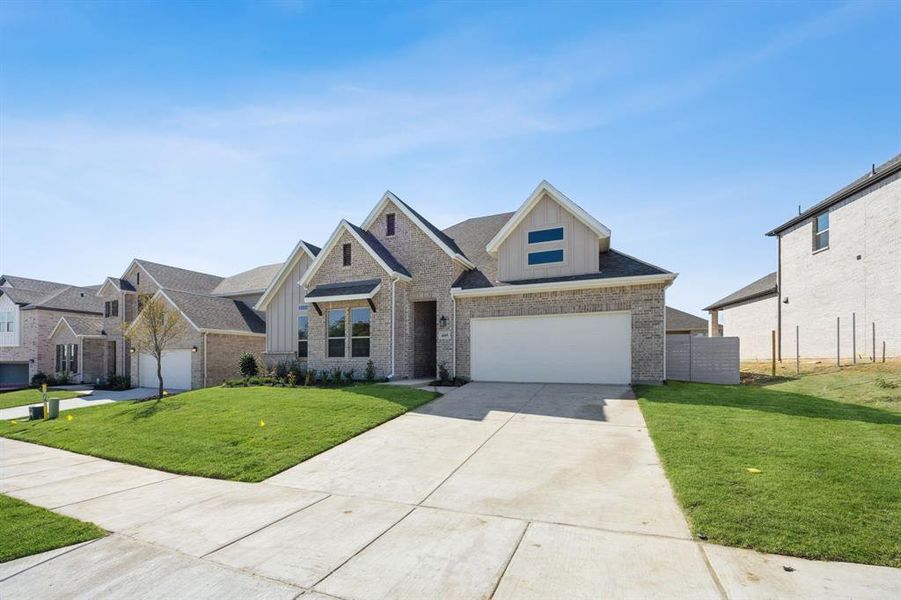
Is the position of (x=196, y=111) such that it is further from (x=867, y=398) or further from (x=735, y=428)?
(x=867, y=398)

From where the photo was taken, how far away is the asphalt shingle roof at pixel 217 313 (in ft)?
74.4

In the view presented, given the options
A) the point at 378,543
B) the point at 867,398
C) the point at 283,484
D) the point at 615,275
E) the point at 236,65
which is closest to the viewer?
the point at 378,543

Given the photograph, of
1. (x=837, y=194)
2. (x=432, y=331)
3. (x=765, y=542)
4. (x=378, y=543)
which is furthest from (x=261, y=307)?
(x=837, y=194)

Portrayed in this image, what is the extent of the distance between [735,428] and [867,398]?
6.29m

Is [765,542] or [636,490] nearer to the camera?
[765,542]

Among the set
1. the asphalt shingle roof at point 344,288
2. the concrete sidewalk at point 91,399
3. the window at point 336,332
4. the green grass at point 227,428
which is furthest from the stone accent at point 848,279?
the concrete sidewalk at point 91,399

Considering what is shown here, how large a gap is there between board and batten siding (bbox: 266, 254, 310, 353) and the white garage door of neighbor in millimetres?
5350

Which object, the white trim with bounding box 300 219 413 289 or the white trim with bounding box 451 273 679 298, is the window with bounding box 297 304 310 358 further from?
the white trim with bounding box 451 273 679 298

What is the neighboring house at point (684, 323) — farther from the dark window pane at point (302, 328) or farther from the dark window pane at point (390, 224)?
the dark window pane at point (302, 328)

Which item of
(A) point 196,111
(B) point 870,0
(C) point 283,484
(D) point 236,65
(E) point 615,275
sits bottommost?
(C) point 283,484

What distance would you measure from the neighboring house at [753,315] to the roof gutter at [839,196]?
3342mm

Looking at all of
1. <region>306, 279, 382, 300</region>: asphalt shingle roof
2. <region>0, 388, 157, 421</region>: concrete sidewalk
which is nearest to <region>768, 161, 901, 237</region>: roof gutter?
<region>306, 279, 382, 300</region>: asphalt shingle roof

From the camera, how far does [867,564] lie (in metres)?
3.88

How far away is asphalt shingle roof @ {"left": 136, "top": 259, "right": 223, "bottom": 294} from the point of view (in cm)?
2739
